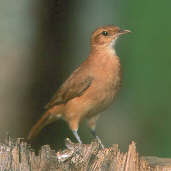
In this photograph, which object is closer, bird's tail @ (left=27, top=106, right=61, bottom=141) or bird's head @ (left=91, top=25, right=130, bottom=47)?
bird's head @ (left=91, top=25, right=130, bottom=47)

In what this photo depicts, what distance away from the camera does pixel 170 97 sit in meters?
9.11

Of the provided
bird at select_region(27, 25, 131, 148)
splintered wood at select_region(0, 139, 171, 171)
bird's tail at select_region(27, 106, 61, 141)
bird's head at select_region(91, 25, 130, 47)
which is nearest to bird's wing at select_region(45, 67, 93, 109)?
bird at select_region(27, 25, 131, 148)

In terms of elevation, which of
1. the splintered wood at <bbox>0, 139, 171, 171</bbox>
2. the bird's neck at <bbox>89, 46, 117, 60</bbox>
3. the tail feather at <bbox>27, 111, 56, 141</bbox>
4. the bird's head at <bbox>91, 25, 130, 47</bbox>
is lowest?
the tail feather at <bbox>27, 111, 56, 141</bbox>

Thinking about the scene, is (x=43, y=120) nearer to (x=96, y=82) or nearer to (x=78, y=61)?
(x=96, y=82)

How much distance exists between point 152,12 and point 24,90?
9.23ft

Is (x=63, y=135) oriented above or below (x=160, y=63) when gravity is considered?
below

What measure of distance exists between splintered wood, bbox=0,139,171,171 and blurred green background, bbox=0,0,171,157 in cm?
422

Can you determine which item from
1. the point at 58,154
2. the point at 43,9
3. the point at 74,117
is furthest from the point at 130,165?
the point at 43,9

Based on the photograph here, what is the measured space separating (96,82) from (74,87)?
427 millimetres

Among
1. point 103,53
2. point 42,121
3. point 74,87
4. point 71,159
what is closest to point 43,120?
point 42,121

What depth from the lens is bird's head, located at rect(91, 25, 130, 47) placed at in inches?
261

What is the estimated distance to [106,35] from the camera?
21.9 ft

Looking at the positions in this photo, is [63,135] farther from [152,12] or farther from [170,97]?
[152,12]

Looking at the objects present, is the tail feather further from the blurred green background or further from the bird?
the blurred green background
